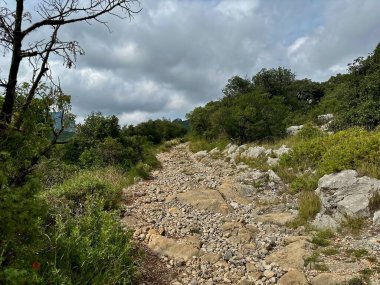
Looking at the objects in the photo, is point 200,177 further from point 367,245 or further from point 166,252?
point 367,245

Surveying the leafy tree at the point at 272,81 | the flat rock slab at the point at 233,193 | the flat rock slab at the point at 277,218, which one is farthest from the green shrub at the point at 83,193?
the leafy tree at the point at 272,81

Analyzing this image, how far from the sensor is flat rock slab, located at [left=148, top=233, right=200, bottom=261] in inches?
308

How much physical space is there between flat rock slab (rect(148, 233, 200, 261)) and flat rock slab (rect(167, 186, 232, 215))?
7.33ft

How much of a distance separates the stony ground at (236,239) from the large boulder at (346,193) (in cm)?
69

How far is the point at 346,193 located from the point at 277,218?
1.86 meters

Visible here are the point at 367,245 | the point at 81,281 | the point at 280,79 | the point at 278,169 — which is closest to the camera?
the point at 81,281

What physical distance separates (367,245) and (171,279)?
4007 mm

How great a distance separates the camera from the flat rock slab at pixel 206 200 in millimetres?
10664

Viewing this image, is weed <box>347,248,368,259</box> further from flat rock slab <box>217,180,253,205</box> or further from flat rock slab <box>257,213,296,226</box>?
flat rock slab <box>217,180,253,205</box>

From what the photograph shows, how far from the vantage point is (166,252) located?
7945 millimetres

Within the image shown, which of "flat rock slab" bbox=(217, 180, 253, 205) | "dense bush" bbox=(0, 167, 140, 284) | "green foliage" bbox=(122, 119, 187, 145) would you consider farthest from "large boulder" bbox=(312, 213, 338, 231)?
"green foliage" bbox=(122, 119, 187, 145)

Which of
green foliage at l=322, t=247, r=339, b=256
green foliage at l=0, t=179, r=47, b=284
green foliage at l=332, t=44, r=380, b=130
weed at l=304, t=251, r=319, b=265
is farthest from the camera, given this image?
green foliage at l=332, t=44, r=380, b=130

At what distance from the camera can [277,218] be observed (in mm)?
9500

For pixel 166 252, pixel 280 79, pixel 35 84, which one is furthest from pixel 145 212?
pixel 280 79
